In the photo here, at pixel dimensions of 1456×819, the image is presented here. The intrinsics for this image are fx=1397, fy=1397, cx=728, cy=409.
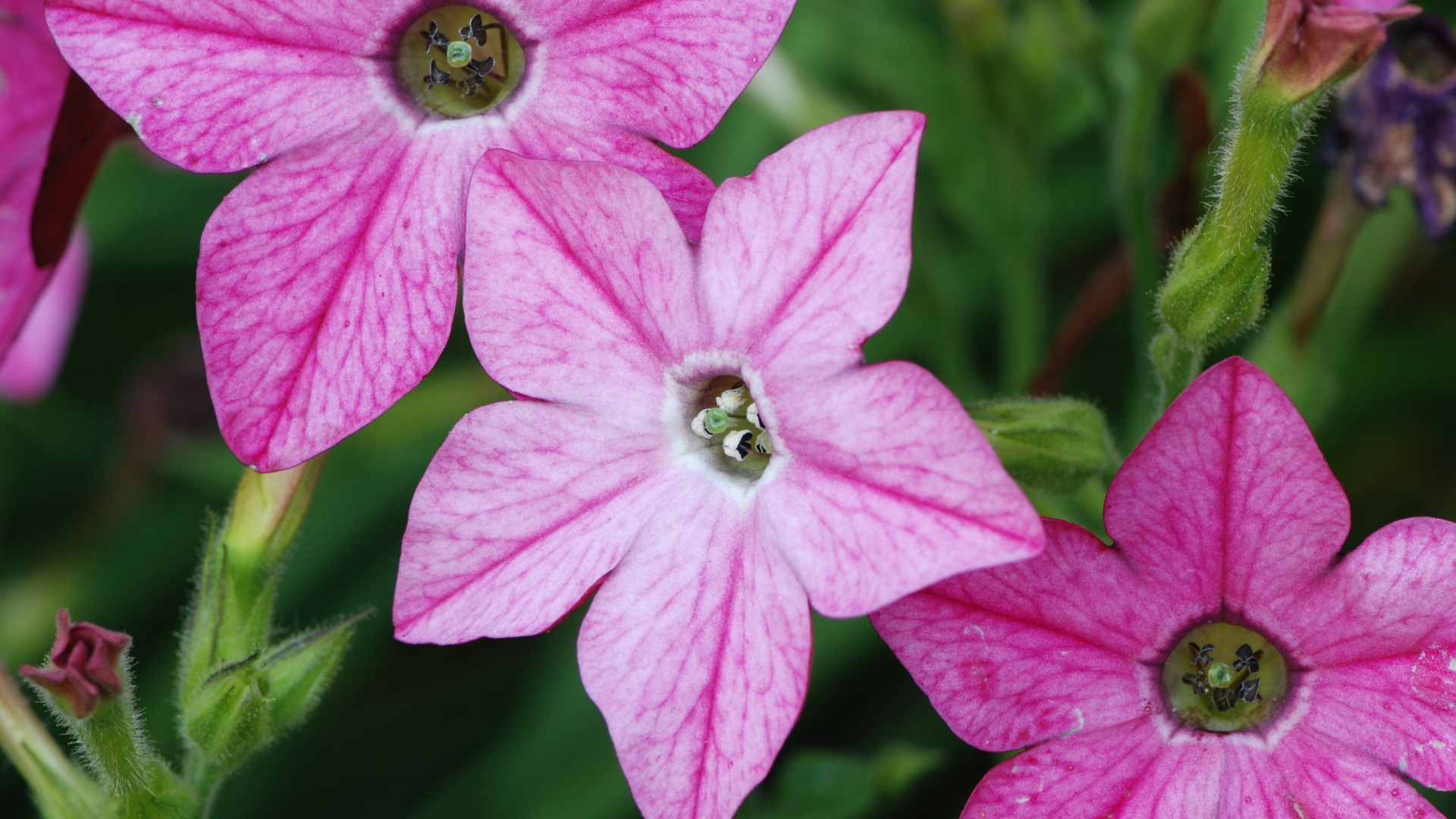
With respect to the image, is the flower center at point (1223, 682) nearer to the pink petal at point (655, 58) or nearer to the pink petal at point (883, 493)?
the pink petal at point (883, 493)

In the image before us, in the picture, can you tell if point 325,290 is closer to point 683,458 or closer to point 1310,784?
point 683,458

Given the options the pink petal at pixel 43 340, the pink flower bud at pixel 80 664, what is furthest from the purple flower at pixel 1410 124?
the pink petal at pixel 43 340

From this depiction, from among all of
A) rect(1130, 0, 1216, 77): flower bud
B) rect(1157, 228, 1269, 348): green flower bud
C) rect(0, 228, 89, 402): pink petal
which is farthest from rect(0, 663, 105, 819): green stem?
rect(1130, 0, 1216, 77): flower bud

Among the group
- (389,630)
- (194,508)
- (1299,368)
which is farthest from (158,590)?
(1299,368)

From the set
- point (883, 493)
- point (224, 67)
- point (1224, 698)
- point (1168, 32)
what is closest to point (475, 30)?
point (224, 67)

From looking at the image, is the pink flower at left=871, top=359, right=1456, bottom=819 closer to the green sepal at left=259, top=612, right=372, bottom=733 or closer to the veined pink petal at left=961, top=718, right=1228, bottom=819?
the veined pink petal at left=961, top=718, right=1228, bottom=819

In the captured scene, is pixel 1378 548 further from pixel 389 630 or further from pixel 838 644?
pixel 389 630

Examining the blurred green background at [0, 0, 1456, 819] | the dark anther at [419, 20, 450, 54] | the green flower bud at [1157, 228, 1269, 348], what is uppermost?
the dark anther at [419, 20, 450, 54]
